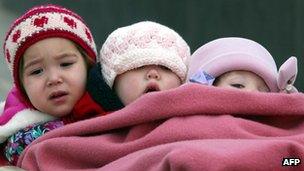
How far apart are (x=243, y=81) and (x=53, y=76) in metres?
0.32

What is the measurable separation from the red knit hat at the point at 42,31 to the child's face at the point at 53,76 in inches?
0.5

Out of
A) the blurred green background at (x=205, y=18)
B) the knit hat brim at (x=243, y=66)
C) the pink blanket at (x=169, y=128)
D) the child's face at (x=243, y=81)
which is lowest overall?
the pink blanket at (x=169, y=128)

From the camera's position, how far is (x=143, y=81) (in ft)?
3.73

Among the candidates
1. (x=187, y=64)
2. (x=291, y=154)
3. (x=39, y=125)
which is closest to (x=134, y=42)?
(x=187, y=64)

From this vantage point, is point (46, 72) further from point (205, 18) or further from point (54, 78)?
point (205, 18)

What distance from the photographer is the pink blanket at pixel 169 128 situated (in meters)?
0.87

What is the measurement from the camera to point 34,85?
1.19 metres

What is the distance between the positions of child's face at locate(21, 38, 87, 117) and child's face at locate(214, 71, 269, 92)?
9.9 inches

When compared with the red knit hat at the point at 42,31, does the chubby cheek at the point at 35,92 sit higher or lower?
lower

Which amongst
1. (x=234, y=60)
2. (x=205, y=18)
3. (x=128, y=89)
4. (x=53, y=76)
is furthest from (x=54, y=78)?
(x=205, y=18)

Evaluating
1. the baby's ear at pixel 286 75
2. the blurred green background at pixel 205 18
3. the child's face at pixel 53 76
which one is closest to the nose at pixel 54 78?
the child's face at pixel 53 76

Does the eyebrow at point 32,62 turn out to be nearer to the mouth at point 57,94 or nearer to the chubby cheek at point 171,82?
the mouth at point 57,94

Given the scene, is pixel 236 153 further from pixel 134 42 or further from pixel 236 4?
pixel 236 4

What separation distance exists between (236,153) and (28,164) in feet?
1.28
